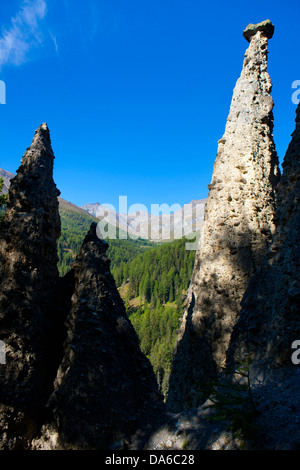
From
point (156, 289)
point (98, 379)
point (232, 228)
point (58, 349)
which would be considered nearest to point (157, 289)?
point (156, 289)

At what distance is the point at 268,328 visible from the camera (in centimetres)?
634

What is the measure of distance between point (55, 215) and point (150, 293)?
13841 centimetres

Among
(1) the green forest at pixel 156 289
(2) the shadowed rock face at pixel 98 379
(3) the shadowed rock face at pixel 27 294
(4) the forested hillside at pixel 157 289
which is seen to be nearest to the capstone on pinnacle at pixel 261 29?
(3) the shadowed rock face at pixel 27 294

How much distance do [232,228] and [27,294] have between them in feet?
24.3

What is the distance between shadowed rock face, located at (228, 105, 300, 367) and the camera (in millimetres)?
5746

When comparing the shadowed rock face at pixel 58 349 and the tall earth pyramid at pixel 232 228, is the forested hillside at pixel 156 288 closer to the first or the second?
the tall earth pyramid at pixel 232 228

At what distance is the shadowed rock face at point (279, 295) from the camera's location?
226 inches

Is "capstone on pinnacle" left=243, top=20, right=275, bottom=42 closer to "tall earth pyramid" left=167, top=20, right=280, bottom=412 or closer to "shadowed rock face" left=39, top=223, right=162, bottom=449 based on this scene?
"tall earth pyramid" left=167, top=20, right=280, bottom=412

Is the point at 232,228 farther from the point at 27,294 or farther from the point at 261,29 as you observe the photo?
the point at 261,29
